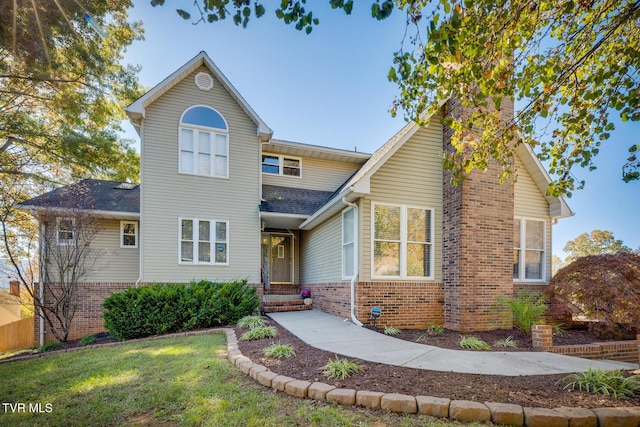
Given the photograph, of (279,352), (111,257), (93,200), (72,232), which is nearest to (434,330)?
(279,352)

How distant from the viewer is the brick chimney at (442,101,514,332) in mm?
7953

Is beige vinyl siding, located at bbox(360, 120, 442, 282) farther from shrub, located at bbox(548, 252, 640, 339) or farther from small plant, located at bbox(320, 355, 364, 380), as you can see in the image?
small plant, located at bbox(320, 355, 364, 380)

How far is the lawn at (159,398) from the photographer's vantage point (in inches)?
128

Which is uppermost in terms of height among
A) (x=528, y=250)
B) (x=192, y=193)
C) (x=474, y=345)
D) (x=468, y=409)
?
(x=192, y=193)

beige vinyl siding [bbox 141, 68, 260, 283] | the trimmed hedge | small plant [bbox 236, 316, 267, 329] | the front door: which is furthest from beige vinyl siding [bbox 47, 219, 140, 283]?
small plant [bbox 236, 316, 267, 329]

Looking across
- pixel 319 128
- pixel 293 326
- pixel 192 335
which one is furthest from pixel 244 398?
pixel 319 128

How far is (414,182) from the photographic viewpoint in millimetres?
8680

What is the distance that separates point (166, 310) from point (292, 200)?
19.5 feet

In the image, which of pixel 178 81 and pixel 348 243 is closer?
pixel 348 243

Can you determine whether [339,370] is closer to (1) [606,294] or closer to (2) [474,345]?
(2) [474,345]

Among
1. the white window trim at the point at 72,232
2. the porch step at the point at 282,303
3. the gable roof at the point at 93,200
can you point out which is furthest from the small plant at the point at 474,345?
the white window trim at the point at 72,232

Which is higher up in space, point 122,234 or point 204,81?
point 204,81

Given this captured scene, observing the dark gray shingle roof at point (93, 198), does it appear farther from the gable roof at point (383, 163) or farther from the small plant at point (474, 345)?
the small plant at point (474, 345)

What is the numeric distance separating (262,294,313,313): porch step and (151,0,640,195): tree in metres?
7.67
